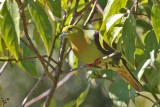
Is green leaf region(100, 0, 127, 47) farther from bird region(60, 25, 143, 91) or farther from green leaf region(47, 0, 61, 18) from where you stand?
bird region(60, 25, 143, 91)

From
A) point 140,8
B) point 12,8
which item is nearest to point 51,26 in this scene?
point 12,8

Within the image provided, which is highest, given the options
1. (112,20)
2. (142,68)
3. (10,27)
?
(10,27)

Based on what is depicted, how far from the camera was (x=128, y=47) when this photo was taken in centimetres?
146

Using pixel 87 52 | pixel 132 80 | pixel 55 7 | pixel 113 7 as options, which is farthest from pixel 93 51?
pixel 113 7

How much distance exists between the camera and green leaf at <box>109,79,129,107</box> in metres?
2.10

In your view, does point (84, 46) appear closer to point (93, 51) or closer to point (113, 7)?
point (93, 51)

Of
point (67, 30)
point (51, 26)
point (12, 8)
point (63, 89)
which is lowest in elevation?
point (63, 89)

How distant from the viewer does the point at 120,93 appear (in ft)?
7.04

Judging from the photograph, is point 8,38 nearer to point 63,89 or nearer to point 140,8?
point 140,8

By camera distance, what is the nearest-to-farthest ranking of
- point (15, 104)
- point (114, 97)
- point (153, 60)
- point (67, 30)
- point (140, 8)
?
1. point (153, 60)
2. point (114, 97)
3. point (67, 30)
4. point (140, 8)
5. point (15, 104)

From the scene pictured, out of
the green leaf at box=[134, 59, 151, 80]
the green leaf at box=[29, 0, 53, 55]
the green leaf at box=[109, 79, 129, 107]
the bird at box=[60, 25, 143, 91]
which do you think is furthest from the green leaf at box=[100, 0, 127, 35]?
the bird at box=[60, 25, 143, 91]

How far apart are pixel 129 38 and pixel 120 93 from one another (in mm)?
751

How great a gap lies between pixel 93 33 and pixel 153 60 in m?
0.68

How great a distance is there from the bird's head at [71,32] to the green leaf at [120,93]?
1.84ft
